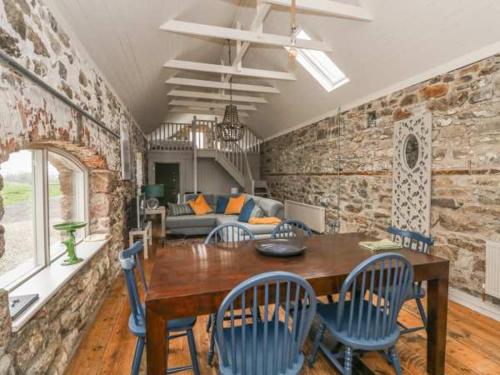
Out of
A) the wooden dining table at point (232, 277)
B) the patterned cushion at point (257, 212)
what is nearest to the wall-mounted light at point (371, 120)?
the patterned cushion at point (257, 212)

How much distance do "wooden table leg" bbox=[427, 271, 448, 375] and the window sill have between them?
2458mm

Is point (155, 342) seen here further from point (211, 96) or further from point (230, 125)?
point (211, 96)

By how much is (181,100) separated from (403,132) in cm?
519

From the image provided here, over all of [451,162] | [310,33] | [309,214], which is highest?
[310,33]

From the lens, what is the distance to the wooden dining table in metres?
1.29

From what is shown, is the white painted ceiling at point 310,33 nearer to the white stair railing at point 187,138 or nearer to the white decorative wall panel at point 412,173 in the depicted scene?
the white decorative wall panel at point 412,173

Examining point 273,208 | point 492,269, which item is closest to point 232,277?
point 492,269

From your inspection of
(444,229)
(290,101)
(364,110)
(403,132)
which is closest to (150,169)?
(290,101)

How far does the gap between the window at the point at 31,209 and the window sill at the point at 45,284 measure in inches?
2.4

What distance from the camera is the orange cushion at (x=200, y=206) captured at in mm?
6117

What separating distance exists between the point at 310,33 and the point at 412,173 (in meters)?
2.40

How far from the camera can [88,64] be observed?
2598 millimetres

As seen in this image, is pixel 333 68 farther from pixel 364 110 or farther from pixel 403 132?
pixel 403 132

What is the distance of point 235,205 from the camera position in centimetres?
601
